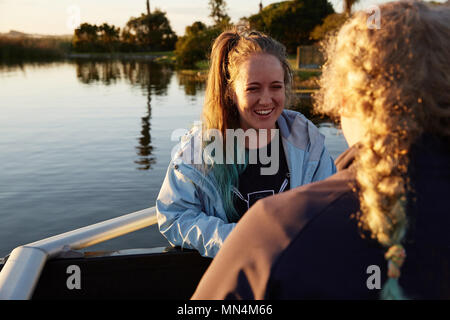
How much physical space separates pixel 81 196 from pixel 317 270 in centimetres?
727

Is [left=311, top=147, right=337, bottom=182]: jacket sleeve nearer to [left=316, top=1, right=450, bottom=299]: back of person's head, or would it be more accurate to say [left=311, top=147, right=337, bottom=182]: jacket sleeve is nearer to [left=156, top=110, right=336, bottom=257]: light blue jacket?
[left=156, top=110, right=336, bottom=257]: light blue jacket

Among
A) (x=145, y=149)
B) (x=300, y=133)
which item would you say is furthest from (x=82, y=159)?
(x=300, y=133)

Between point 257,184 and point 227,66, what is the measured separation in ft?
2.11

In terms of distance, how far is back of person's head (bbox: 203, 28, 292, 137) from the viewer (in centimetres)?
220

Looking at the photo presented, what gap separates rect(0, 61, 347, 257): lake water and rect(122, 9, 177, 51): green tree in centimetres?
5629

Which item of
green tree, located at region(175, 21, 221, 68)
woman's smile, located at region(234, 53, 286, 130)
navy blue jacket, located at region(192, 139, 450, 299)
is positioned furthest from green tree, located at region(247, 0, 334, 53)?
navy blue jacket, located at region(192, 139, 450, 299)

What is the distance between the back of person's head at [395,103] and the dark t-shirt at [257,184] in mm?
1335

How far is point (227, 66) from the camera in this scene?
2.27 metres

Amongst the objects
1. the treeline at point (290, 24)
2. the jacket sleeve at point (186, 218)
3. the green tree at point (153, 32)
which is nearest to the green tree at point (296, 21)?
the treeline at point (290, 24)

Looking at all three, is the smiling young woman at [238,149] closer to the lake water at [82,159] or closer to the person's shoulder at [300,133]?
the person's shoulder at [300,133]

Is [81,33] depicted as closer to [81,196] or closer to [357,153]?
[81,196]

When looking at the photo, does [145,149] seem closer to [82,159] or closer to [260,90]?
[82,159]

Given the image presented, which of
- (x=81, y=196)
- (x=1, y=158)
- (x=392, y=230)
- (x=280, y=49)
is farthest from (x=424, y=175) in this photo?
(x=1, y=158)

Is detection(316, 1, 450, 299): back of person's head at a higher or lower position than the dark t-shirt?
higher
